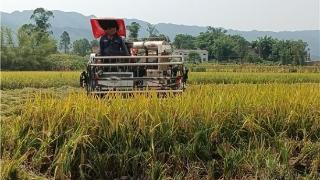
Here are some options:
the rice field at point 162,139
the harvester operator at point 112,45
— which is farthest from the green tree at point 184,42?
the rice field at point 162,139

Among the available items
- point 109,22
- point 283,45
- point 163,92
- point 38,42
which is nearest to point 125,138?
point 163,92

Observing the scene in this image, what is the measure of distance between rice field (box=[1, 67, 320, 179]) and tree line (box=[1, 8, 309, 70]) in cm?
631

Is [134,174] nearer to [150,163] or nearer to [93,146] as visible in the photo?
[150,163]

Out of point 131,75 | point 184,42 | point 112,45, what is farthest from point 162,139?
point 184,42

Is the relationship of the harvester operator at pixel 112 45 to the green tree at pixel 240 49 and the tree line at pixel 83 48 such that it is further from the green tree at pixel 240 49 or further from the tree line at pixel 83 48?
the green tree at pixel 240 49

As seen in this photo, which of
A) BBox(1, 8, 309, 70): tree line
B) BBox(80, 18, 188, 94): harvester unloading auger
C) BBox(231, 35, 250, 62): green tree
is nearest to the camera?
BBox(80, 18, 188, 94): harvester unloading auger

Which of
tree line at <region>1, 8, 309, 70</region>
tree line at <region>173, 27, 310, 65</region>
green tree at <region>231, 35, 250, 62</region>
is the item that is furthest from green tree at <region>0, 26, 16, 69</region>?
green tree at <region>231, 35, 250, 62</region>

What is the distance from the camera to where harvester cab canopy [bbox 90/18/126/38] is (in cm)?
1122

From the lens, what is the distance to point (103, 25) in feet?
37.4

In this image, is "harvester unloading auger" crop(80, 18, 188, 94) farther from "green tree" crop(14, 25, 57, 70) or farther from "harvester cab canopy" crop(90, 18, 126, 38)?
"green tree" crop(14, 25, 57, 70)

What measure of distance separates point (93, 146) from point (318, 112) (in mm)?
2903

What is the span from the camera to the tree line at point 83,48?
2069 inches

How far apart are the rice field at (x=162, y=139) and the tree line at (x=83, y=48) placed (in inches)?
248

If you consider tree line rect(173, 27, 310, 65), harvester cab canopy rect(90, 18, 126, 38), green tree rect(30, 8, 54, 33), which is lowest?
tree line rect(173, 27, 310, 65)
